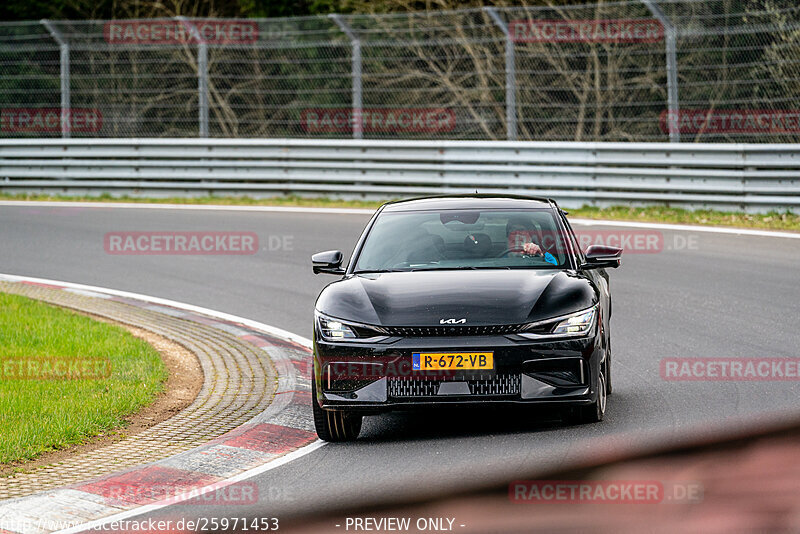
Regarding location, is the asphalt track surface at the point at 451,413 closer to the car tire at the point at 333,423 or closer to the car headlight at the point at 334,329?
the car tire at the point at 333,423

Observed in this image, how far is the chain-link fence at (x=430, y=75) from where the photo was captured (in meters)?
18.1

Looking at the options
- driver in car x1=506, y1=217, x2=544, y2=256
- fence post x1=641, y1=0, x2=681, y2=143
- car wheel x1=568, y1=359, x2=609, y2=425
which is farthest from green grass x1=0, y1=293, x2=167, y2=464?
fence post x1=641, y1=0, x2=681, y2=143

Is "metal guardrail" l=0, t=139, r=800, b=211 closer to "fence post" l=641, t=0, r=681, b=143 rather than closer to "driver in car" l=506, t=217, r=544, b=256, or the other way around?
"fence post" l=641, t=0, r=681, b=143

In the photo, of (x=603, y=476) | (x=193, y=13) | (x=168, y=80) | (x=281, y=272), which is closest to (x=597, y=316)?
(x=603, y=476)

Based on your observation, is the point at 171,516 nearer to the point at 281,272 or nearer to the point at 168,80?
the point at 281,272

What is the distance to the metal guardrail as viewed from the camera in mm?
17812

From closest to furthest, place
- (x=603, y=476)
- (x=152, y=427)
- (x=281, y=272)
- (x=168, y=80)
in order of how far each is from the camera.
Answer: (x=603, y=476)
(x=152, y=427)
(x=281, y=272)
(x=168, y=80)

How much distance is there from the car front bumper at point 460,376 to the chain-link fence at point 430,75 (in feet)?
39.4

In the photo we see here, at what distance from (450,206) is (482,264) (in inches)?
31.0

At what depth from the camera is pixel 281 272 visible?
14.3m

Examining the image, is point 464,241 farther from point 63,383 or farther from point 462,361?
point 63,383

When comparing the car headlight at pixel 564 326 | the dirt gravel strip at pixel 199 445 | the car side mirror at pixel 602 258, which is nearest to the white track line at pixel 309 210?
the dirt gravel strip at pixel 199 445

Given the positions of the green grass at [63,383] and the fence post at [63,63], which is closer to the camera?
the green grass at [63,383]

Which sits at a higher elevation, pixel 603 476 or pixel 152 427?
pixel 603 476
